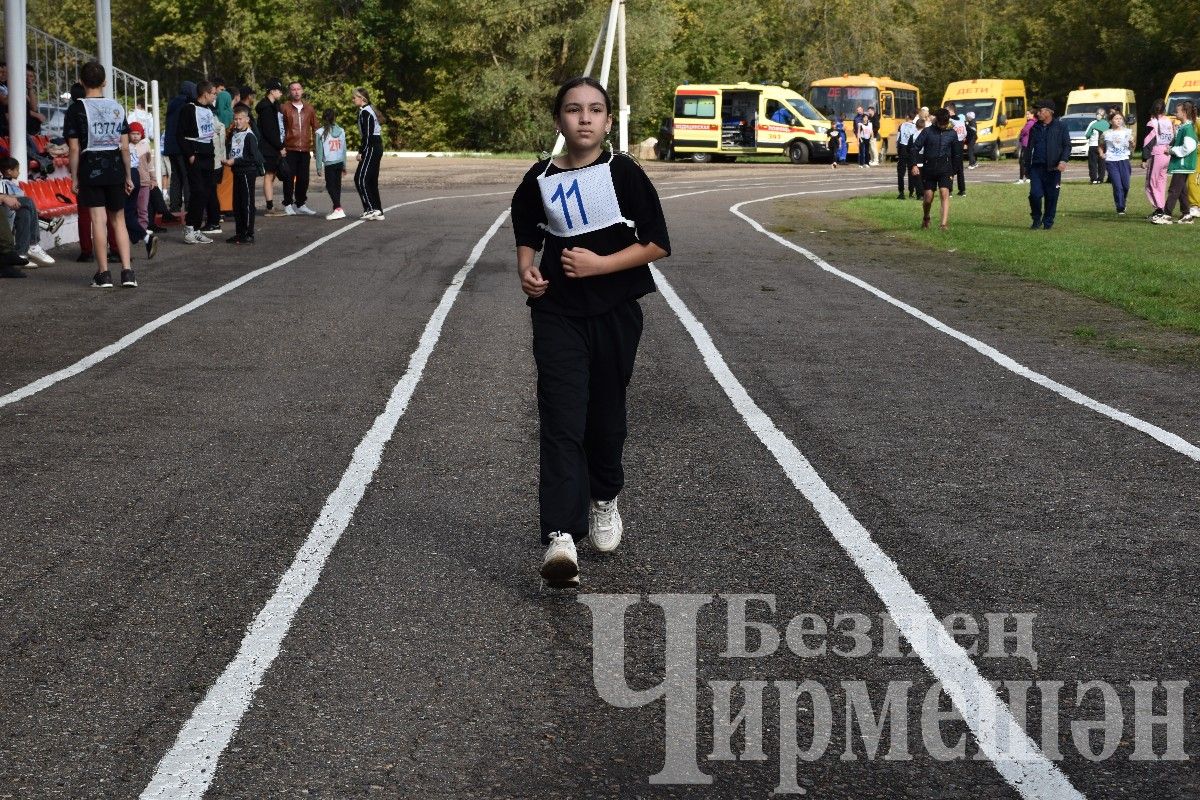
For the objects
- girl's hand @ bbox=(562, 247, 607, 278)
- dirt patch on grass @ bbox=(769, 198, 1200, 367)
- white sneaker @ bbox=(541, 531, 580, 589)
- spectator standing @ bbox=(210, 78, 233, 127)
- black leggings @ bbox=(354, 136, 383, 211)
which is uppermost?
spectator standing @ bbox=(210, 78, 233, 127)

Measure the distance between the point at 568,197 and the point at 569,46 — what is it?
58.7 m

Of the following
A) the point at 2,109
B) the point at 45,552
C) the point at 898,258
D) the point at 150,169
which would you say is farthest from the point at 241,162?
the point at 45,552

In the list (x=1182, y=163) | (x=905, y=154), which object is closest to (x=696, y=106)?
(x=905, y=154)

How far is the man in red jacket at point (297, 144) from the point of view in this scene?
24.4 meters

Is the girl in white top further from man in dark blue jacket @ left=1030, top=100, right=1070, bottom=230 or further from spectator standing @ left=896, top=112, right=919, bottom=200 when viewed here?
spectator standing @ left=896, top=112, right=919, bottom=200

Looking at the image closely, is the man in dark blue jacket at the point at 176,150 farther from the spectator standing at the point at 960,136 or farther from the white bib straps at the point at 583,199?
the white bib straps at the point at 583,199

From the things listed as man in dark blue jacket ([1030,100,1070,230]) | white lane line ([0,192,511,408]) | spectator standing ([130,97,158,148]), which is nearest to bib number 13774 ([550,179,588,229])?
white lane line ([0,192,511,408])

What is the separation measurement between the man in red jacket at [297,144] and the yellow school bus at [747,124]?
3193 centimetres

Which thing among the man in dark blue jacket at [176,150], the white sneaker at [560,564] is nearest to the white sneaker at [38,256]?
the man in dark blue jacket at [176,150]

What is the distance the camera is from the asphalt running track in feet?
13.5

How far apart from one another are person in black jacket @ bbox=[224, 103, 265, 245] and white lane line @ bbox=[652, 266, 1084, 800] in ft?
41.0

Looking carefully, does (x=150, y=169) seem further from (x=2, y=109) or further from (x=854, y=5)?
(x=854, y=5)

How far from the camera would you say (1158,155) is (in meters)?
24.2

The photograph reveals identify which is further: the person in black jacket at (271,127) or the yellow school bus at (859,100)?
the yellow school bus at (859,100)
